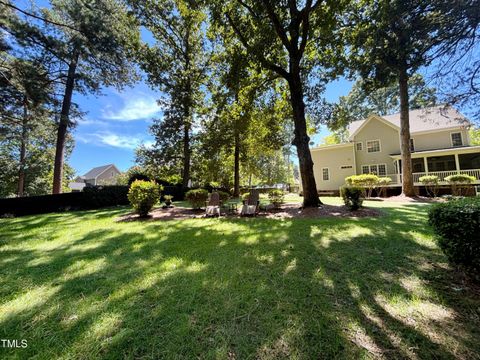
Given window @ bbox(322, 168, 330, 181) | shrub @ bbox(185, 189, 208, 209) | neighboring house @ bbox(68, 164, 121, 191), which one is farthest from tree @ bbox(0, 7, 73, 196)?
neighboring house @ bbox(68, 164, 121, 191)

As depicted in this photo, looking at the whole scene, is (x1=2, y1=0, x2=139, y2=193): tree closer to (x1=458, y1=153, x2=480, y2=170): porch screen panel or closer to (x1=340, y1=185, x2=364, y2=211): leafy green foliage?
(x1=340, y1=185, x2=364, y2=211): leafy green foliage

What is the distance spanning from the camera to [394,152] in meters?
19.6

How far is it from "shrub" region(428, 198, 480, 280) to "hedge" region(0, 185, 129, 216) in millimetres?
15899

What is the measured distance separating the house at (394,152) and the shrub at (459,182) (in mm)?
2807

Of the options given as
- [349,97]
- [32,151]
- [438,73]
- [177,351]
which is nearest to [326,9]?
[438,73]

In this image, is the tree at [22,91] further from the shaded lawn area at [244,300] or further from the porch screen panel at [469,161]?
the porch screen panel at [469,161]

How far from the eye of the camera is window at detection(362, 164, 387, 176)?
782 inches

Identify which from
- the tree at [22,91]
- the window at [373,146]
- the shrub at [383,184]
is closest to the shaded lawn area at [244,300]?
the tree at [22,91]

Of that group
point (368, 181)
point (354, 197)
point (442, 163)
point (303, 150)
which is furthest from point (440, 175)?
point (303, 150)

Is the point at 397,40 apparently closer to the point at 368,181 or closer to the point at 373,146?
the point at 368,181

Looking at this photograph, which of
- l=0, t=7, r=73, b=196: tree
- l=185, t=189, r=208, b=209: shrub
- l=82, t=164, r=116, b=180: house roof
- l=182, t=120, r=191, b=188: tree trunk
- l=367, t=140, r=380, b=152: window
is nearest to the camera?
l=0, t=7, r=73, b=196: tree

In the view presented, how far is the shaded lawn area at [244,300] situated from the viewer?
6.64 feet

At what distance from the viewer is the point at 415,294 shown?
2760 millimetres

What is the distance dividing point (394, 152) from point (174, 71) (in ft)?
71.4
